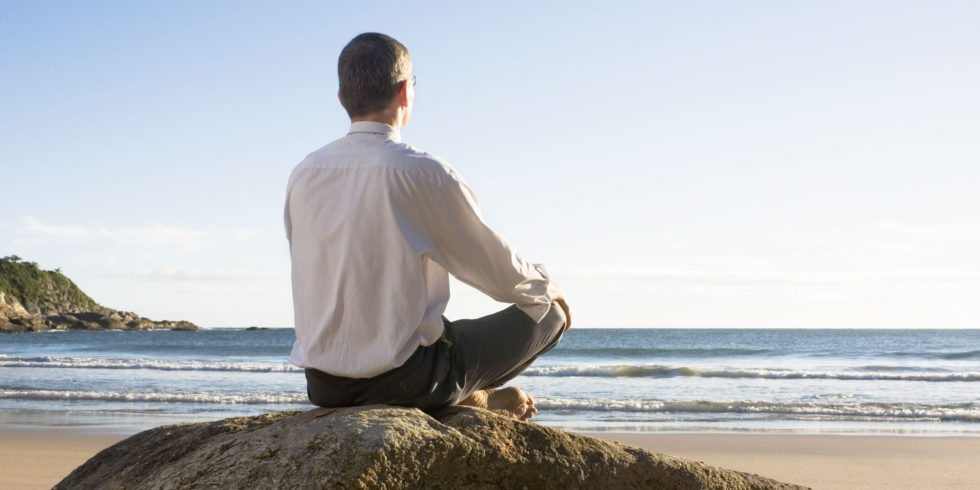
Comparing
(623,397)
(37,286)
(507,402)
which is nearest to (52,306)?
(37,286)

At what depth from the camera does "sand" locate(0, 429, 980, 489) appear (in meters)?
6.59

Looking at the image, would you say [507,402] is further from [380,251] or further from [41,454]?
[41,454]

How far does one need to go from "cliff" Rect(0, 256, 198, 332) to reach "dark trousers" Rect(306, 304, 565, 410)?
66.1 metres

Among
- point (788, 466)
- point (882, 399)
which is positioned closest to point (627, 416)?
point (788, 466)

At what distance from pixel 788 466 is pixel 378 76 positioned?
5.88 metres

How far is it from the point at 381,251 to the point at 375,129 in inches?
14.3

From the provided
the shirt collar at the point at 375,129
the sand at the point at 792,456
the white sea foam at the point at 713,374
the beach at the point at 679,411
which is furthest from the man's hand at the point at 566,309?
the white sea foam at the point at 713,374

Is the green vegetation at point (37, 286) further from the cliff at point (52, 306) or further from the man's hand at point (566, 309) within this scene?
the man's hand at point (566, 309)

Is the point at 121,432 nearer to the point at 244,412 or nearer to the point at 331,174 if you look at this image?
the point at 244,412

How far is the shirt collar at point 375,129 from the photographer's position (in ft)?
8.31

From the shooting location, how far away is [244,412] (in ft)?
36.2

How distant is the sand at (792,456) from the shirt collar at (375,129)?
5.03 m

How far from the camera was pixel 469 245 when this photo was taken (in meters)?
2.47

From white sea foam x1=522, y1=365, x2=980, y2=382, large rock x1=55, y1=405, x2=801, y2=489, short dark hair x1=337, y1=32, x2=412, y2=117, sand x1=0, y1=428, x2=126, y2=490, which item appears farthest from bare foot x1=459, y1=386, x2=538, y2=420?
white sea foam x1=522, y1=365, x2=980, y2=382
